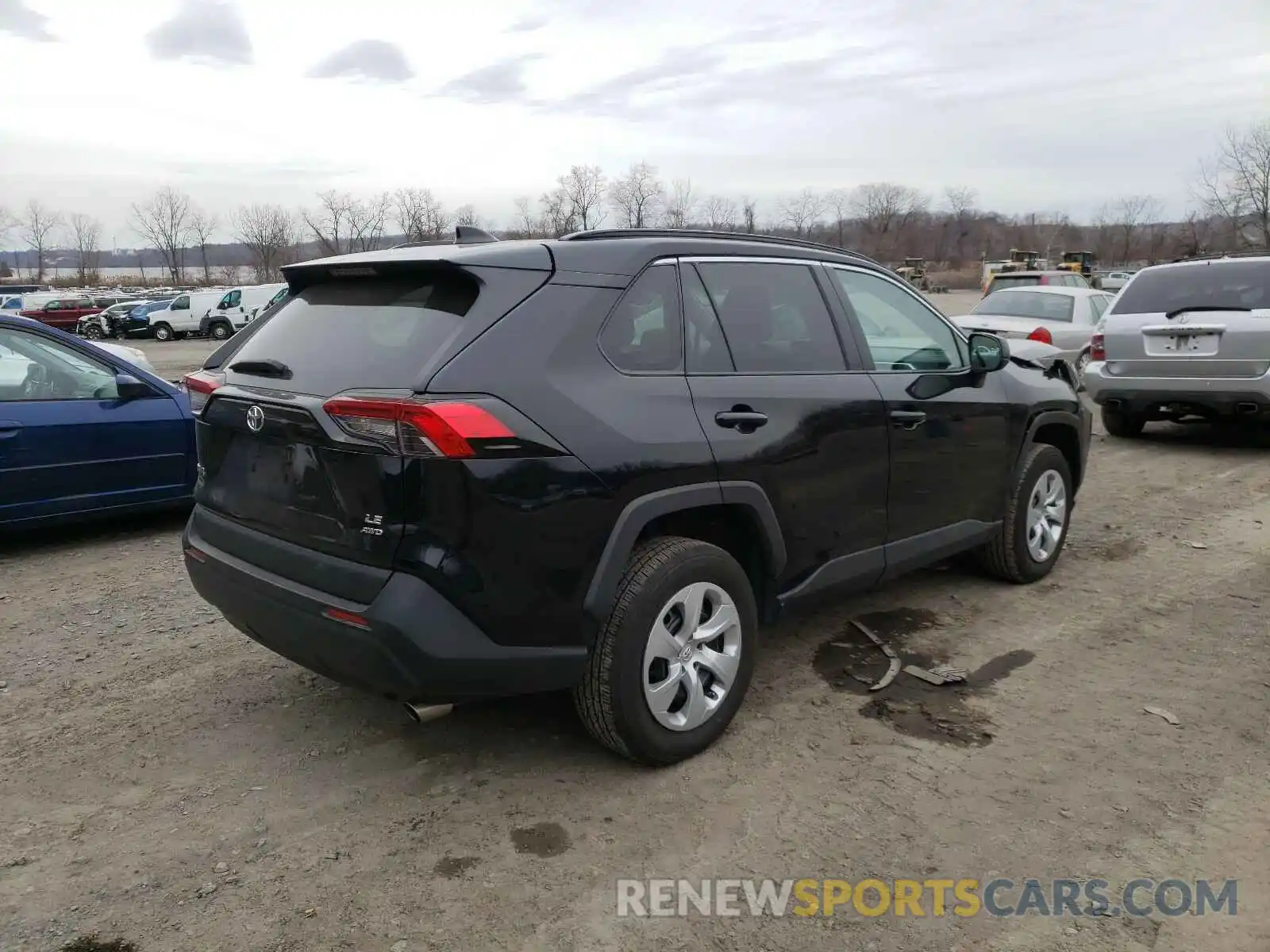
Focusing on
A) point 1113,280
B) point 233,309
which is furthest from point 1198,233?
point 233,309

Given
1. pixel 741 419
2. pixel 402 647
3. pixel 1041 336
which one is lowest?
pixel 402 647

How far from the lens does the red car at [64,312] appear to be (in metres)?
35.9

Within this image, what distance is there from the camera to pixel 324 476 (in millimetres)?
2828

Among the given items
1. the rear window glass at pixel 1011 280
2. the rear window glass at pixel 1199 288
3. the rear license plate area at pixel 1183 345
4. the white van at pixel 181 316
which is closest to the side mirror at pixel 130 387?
the rear license plate area at pixel 1183 345

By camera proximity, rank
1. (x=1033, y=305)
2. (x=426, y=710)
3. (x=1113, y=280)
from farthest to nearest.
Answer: (x=1113, y=280) < (x=1033, y=305) < (x=426, y=710)

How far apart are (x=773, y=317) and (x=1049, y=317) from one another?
9.95 m

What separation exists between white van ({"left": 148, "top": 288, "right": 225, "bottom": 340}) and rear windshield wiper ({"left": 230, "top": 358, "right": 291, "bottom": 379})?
115 feet

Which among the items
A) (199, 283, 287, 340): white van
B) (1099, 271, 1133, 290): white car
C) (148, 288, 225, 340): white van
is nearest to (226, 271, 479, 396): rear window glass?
(199, 283, 287, 340): white van

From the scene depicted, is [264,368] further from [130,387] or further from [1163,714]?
[1163,714]

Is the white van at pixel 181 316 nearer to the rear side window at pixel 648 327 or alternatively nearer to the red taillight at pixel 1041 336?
the red taillight at pixel 1041 336

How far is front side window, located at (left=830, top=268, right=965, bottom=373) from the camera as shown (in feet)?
13.3

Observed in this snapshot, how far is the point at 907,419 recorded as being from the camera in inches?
158

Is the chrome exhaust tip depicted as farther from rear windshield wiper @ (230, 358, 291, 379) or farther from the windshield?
the windshield

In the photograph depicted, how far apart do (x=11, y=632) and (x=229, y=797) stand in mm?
2255
